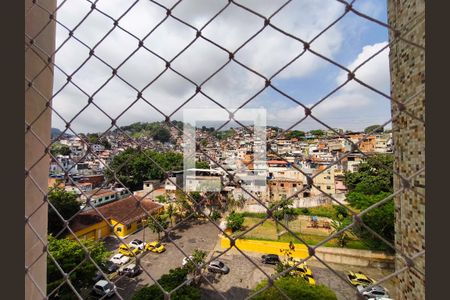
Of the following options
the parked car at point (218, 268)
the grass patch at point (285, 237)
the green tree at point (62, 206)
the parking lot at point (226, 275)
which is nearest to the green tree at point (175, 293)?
the parking lot at point (226, 275)

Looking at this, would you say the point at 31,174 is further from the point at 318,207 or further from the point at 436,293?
the point at 318,207

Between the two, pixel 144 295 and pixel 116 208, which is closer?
pixel 144 295

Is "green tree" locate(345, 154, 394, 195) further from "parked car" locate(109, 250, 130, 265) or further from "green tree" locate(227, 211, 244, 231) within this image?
"parked car" locate(109, 250, 130, 265)

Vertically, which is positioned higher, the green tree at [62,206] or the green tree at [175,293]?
the green tree at [62,206]

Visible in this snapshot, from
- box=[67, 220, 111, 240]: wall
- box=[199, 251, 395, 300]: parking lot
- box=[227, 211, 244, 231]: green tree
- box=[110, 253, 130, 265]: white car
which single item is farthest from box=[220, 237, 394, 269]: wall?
box=[67, 220, 111, 240]: wall

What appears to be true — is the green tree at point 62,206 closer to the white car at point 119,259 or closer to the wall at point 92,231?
the wall at point 92,231

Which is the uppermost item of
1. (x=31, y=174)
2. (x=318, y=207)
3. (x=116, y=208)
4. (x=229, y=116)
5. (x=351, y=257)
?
(x=229, y=116)

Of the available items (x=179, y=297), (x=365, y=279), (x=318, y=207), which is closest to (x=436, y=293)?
(x=179, y=297)

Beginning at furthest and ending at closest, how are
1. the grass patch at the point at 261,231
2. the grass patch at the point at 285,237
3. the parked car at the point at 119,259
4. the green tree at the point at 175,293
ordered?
the grass patch at the point at 261,231 < the grass patch at the point at 285,237 < the parked car at the point at 119,259 < the green tree at the point at 175,293
